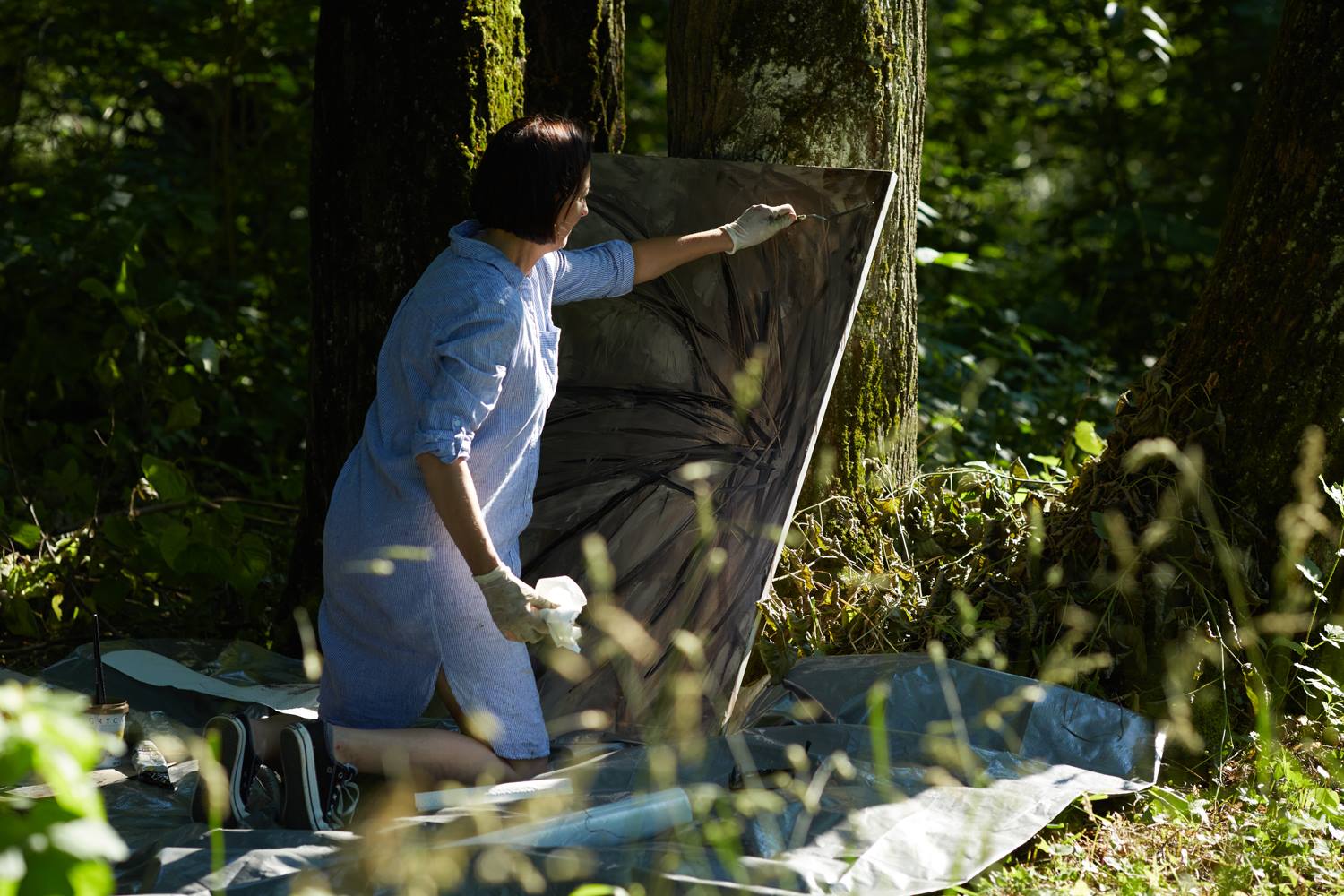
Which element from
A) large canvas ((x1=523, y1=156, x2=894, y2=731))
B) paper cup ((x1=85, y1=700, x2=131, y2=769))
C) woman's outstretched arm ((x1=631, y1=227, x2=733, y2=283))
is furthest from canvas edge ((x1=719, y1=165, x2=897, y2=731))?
paper cup ((x1=85, y1=700, x2=131, y2=769))

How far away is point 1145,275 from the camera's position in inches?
259

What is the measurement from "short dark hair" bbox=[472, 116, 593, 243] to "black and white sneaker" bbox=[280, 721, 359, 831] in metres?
1.01

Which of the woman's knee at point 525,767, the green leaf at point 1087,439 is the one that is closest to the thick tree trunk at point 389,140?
the woman's knee at point 525,767

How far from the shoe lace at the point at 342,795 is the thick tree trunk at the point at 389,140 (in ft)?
3.96

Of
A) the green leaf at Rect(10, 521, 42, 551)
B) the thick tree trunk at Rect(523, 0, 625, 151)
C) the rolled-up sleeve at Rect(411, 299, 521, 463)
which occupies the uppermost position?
the thick tree trunk at Rect(523, 0, 625, 151)

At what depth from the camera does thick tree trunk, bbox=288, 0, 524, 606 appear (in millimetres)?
3043

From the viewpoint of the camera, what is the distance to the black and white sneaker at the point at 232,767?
7.02ft

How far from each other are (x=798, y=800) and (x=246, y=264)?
175 inches

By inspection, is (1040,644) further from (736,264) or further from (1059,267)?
(1059,267)

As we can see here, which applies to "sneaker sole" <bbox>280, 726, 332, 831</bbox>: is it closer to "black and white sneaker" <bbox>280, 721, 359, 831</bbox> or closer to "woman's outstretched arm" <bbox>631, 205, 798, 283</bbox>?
"black and white sneaker" <bbox>280, 721, 359, 831</bbox>

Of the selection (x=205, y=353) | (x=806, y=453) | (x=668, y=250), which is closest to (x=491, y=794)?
(x=806, y=453)

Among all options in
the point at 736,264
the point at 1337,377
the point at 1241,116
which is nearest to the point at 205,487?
the point at 736,264

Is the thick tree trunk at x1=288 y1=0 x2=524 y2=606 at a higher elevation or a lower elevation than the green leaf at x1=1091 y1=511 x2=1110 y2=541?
higher

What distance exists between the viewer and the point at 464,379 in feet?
7.18
